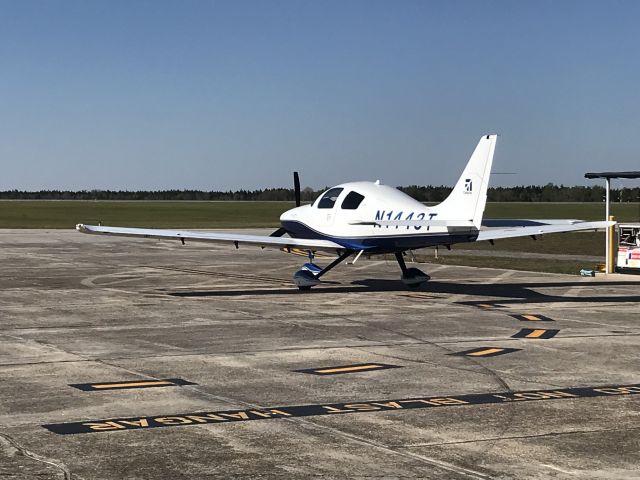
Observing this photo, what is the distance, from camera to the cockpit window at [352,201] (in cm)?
2726

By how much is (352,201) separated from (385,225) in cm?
185

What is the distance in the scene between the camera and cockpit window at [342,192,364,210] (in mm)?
27258

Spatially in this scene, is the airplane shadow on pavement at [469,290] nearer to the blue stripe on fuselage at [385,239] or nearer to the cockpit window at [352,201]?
the blue stripe on fuselage at [385,239]

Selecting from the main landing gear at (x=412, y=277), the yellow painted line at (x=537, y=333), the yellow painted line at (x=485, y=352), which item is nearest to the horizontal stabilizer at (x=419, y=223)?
the main landing gear at (x=412, y=277)

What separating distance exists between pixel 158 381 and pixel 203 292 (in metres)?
13.6

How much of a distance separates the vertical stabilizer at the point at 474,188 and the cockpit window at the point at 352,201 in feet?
10.1

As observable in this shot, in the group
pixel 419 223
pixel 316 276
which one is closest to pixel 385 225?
pixel 419 223

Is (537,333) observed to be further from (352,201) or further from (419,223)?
(352,201)

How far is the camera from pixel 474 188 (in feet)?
79.9

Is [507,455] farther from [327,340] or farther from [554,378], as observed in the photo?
[327,340]

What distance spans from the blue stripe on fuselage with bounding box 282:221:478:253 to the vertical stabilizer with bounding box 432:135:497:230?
500 millimetres

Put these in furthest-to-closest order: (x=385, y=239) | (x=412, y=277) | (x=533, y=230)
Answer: (x=412, y=277)
(x=533, y=230)
(x=385, y=239)

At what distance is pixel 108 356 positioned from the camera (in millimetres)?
16250

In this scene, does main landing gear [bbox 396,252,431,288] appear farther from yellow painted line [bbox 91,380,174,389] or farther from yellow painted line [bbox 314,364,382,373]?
yellow painted line [bbox 91,380,174,389]
